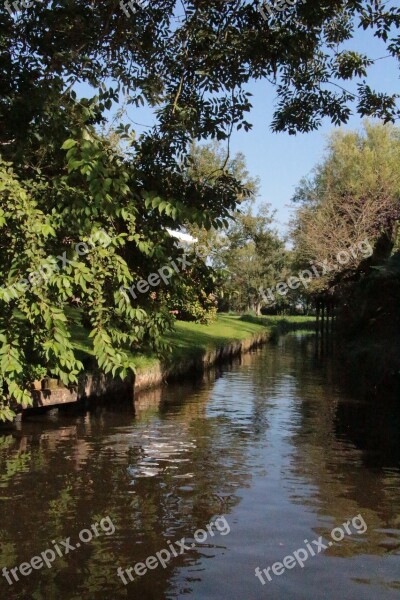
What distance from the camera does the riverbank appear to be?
15062 mm

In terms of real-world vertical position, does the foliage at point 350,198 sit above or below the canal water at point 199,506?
above

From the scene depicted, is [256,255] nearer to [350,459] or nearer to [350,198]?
[350,198]

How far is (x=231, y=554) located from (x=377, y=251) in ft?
70.8

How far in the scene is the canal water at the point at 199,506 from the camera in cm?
659

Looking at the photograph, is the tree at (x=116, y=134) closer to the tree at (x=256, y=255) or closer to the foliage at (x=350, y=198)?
the foliage at (x=350, y=198)

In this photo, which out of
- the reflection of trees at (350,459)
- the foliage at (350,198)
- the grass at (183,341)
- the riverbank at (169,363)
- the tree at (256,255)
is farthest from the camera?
the tree at (256,255)

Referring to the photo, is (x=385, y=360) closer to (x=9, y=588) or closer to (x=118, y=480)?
(x=118, y=480)

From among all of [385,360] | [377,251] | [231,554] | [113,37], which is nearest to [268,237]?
[377,251]

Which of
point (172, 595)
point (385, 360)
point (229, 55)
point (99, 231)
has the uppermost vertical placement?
point (229, 55)

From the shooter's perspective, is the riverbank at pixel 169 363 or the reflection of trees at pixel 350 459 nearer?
the reflection of trees at pixel 350 459

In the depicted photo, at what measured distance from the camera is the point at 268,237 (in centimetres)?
6888

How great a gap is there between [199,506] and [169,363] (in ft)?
40.0

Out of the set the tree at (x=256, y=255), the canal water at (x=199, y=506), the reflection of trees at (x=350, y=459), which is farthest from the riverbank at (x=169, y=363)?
the tree at (x=256, y=255)

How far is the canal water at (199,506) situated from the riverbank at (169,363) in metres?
0.49
